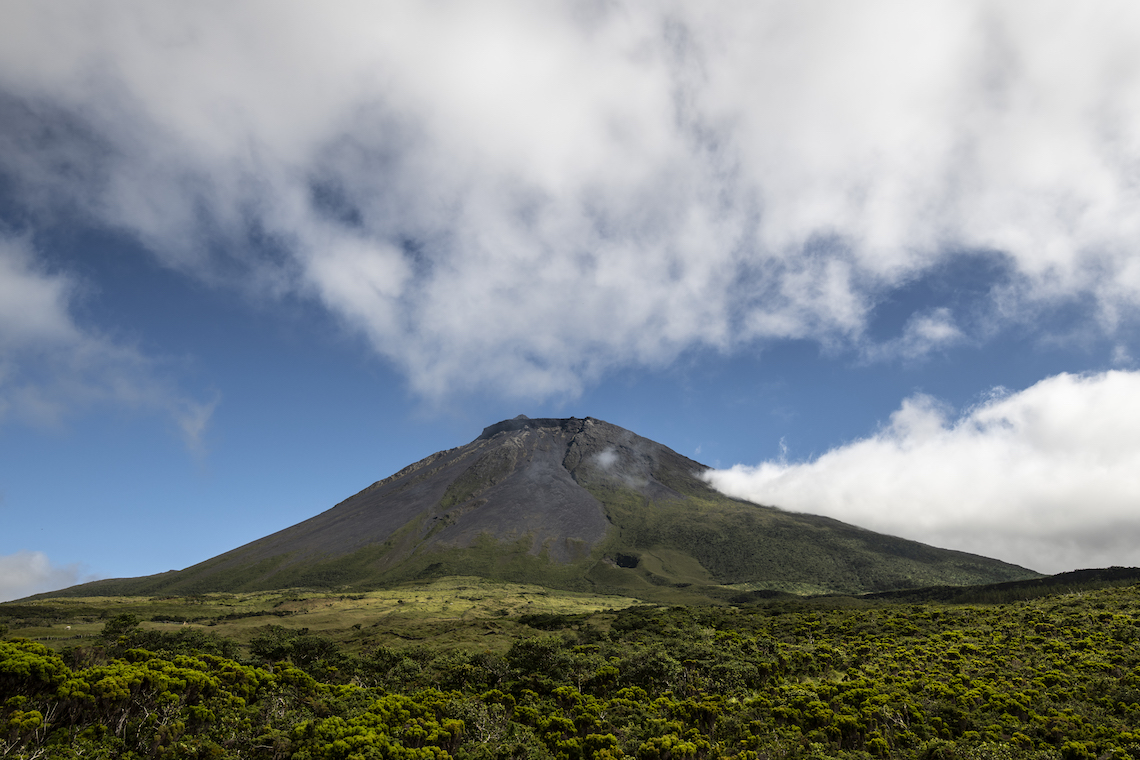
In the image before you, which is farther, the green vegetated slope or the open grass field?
the open grass field

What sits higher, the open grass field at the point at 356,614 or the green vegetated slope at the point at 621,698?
the green vegetated slope at the point at 621,698

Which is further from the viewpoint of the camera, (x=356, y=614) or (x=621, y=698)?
(x=356, y=614)

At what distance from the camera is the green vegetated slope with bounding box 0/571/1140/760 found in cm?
2353

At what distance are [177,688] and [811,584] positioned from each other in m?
209

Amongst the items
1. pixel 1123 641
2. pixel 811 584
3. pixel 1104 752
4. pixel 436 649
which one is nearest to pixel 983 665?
pixel 1123 641

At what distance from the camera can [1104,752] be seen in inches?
969

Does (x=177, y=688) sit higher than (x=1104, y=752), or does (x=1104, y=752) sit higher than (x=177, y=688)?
(x=177, y=688)

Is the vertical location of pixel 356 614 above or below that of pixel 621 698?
below

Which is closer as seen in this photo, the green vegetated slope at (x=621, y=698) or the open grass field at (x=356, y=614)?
the green vegetated slope at (x=621, y=698)

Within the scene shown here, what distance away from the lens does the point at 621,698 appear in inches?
1366

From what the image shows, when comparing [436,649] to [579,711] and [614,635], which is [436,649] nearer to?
[614,635]

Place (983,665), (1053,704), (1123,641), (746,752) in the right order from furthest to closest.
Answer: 1. (1123,641)
2. (983,665)
3. (1053,704)
4. (746,752)

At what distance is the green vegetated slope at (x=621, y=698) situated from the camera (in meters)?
23.5

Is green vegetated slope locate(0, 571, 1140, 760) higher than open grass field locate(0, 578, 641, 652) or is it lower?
higher
